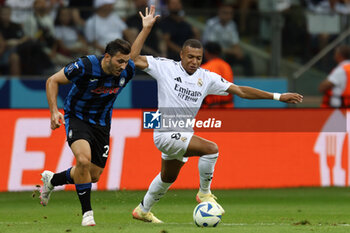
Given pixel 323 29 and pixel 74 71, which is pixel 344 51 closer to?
pixel 323 29

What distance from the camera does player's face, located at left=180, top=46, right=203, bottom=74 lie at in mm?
8844

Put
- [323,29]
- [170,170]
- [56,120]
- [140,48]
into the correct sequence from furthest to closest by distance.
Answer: [323,29], [140,48], [170,170], [56,120]

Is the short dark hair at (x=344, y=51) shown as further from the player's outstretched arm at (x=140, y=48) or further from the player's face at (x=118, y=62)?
the player's face at (x=118, y=62)

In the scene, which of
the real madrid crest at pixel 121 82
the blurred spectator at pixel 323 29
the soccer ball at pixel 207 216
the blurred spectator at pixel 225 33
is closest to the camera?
the soccer ball at pixel 207 216

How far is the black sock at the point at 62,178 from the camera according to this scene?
875 cm

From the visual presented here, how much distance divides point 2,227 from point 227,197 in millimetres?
4633

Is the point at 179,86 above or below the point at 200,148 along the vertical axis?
above

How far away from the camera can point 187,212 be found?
10.1 m

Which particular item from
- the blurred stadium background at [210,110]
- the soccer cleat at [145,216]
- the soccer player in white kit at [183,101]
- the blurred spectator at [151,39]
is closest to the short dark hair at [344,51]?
the blurred stadium background at [210,110]

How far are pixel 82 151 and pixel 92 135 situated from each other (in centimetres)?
57

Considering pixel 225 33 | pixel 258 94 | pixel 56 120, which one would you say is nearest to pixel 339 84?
pixel 225 33

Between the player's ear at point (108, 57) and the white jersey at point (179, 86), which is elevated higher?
the player's ear at point (108, 57)

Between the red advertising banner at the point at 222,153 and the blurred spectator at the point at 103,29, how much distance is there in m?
2.41

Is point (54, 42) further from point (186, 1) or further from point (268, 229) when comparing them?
point (268, 229)
